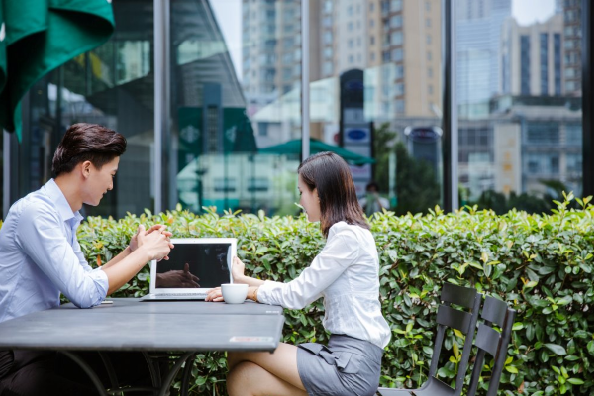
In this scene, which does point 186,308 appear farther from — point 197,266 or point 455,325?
point 455,325

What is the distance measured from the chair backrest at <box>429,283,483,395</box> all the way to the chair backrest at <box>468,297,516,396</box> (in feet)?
0.28

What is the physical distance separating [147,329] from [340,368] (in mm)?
741

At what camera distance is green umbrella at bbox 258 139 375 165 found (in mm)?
7023

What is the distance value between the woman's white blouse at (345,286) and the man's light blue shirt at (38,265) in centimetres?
72

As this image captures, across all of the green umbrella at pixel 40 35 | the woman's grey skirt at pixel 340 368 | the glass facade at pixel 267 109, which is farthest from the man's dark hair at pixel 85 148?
the glass facade at pixel 267 109

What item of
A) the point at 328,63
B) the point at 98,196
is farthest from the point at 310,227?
the point at 328,63

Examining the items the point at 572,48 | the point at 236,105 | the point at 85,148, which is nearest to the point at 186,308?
the point at 85,148

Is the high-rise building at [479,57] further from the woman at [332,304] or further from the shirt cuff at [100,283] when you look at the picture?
the shirt cuff at [100,283]

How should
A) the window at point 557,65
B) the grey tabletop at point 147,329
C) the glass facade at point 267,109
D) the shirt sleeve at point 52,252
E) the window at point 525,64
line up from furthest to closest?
1. the window at point 525,64
2. the window at point 557,65
3. the glass facade at point 267,109
4. the shirt sleeve at point 52,252
5. the grey tabletop at point 147,329

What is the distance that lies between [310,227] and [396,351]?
77 cm

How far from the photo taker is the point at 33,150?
6641 mm

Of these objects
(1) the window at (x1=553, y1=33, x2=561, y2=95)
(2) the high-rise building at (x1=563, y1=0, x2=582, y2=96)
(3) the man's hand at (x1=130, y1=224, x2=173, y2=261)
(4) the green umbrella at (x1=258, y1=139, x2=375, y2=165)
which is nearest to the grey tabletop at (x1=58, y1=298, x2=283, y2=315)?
(3) the man's hand at (x1=130, y1=224, x2=173, y2=261)

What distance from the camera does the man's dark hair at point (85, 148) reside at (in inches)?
93.2

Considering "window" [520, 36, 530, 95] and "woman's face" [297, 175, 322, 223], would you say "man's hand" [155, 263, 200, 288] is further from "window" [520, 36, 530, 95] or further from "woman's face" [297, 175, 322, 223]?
"window" [520, 36, 530, 95]
